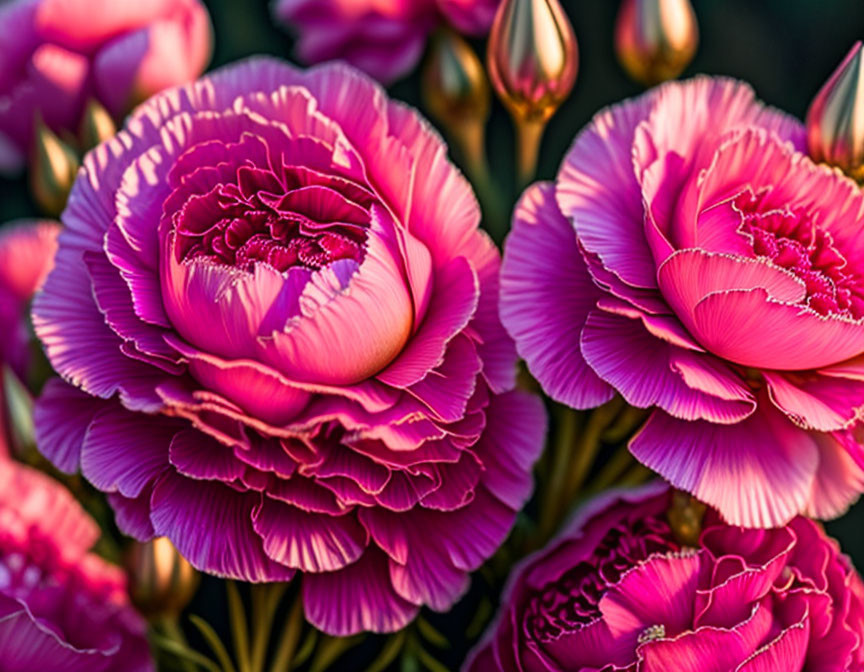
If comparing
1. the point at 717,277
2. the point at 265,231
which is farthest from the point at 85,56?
the point at 717,277

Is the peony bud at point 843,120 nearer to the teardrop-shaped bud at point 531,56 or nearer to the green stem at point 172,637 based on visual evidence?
the teardrop-shaped bud at point 531,56

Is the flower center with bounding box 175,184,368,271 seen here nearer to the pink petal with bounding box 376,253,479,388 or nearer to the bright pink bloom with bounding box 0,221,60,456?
the pink petal with bounding box 376,253,479,388

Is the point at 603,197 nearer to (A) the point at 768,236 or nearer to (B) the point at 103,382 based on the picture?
(A) the point at 768,236

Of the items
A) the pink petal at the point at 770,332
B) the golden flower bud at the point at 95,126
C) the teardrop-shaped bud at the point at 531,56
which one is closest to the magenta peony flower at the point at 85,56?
the golden flower bud at the point at 95,126

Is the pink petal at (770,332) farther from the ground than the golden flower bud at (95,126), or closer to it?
farther from the ground

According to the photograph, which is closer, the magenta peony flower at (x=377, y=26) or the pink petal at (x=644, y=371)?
the pink petal at (x=644, y=371)

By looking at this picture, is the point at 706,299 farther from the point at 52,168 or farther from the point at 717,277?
the point at 52,168

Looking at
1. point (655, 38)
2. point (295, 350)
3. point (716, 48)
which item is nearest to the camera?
point (295, 350)
